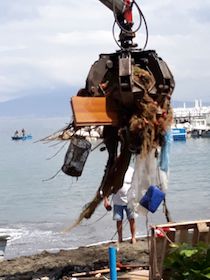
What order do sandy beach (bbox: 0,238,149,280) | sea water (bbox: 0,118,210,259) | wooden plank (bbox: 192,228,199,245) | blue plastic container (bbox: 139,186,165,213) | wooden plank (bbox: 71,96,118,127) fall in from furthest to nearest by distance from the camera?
1. sea water (bbox: 0,118,210,259)
2. sandy beach (bbox: 0,238,149,280)
3. blue plastic container (bbox: 139,186,165,213)
4. wooden plank (bbox: 192,228,199,245)
5. wooden plank (bbox: 71,96,118,127)

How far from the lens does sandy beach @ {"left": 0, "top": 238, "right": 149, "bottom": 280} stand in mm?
9094

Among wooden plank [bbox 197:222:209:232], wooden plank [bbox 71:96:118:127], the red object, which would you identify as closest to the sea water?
wooden plank [bbox 71:96:118:127]

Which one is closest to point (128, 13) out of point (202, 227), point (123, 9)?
point (123, 9)

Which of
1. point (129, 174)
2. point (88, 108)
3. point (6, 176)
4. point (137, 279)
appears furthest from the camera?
point (6, 176)

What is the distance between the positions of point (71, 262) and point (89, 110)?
441cm

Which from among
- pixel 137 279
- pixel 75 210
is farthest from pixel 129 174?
pixel 75 210

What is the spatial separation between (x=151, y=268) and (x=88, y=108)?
69.3 inches

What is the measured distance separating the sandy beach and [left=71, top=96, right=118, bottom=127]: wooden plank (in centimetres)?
315

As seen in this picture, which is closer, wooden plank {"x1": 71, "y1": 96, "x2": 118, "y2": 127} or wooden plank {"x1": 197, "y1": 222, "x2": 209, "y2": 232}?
wooden plank {"x1": 71, "y1": 96, "x2": 118, "y2": 127}

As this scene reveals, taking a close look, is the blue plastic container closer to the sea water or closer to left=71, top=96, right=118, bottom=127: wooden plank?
the sea water

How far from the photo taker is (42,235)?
1638 centimetres

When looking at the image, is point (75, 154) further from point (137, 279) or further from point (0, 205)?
Answer: point (0, 205)

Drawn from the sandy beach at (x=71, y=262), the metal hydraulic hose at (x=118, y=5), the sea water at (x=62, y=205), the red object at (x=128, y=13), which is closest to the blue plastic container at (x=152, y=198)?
the sea water at (x=62, y=205)

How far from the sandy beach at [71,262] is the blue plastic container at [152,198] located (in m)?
2.02
